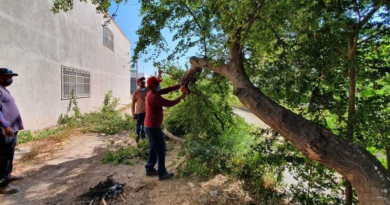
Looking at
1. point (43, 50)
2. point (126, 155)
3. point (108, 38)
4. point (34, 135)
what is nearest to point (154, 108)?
point (126, 155)

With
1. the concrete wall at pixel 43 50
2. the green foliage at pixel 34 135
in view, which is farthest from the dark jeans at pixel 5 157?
the concrete wall at pixel 43 50

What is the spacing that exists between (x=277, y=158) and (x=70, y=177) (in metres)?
3.48

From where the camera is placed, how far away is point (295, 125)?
2238mm

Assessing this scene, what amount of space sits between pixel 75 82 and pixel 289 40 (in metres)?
8.78

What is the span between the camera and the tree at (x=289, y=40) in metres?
1.90

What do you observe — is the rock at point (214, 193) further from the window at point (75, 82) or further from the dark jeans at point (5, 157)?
the window at point (75, 82)

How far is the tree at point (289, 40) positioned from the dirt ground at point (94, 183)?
1366mm

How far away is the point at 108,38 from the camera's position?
13.6 metres

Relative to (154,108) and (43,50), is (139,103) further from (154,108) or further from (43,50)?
(43,50)

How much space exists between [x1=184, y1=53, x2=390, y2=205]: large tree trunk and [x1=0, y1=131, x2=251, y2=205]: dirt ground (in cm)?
131

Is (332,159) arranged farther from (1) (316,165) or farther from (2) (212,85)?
(2) (212,85)

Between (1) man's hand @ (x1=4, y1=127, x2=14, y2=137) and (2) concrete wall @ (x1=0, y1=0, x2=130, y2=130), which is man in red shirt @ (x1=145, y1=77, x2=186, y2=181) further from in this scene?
(2) concrete wall @ (x1=0, y1=0, x2=130, y2=130)

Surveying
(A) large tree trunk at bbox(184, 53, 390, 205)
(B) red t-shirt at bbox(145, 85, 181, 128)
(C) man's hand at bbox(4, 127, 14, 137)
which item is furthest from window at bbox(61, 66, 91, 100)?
(A) large tree trunk at bbox(184, 53, 390, 205)

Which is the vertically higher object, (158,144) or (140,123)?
(140,123)
